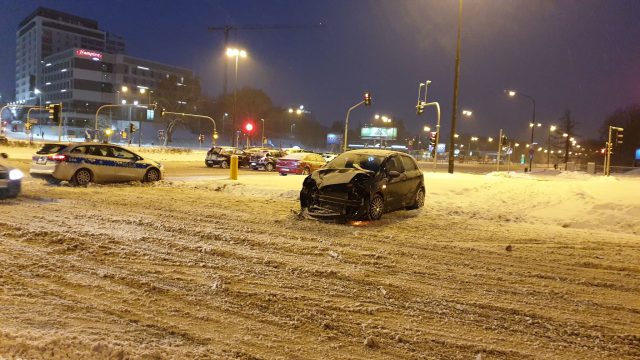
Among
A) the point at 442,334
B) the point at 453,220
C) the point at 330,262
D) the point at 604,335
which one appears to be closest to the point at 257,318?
the point at 442,334

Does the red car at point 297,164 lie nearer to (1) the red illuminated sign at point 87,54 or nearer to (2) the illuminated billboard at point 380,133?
(2) the illuminated billboard at point 380,133

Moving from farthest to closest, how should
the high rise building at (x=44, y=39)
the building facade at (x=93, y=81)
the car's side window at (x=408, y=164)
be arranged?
1. the high rise building at (x=44, y=39)
2. the building facade at (x=93, y=81)
3. the car's side window at (x=408, y=164)

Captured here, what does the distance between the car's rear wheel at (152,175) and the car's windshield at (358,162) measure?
28.8ft

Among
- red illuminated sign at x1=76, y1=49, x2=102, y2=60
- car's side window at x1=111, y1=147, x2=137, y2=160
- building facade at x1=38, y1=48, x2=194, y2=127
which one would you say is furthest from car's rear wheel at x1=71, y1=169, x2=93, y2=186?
red illuminated sign at x1=76, y1=49, x2=102, y2=60

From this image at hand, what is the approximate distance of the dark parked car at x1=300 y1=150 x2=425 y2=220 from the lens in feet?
35.4

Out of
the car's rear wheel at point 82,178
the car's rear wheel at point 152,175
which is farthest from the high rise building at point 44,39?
the car's rear wheel at point 82,178

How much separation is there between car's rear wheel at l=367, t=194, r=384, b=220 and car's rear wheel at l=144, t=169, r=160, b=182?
10155mm

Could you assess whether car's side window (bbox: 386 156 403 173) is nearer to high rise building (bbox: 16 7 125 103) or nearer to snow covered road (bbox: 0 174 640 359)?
snow covered road (bbox: 0 174 640 359)

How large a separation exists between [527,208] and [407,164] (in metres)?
3.65

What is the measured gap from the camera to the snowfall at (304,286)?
4.42 meters

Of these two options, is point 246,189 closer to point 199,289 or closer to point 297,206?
point 297,206

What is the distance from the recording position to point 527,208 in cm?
1392

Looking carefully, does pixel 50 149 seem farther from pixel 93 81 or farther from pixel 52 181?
pixel 93 81

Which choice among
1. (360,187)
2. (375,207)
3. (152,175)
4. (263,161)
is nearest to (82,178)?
(152,175)
